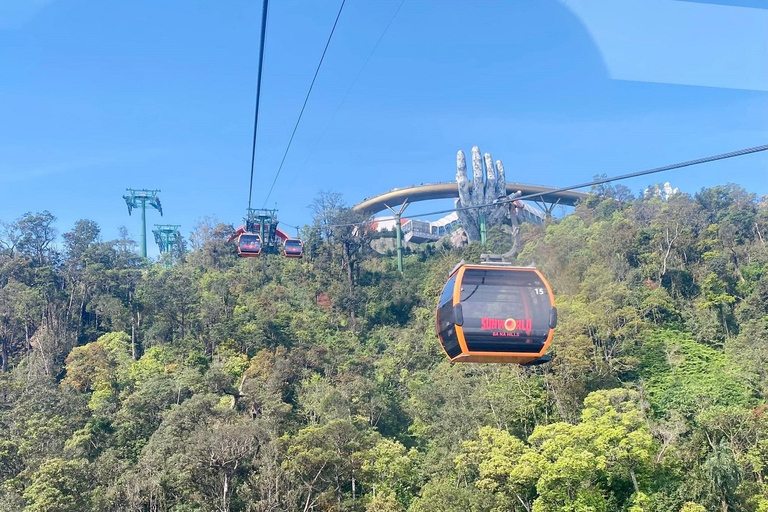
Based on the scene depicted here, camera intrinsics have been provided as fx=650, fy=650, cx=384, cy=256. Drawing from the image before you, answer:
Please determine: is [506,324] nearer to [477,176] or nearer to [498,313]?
[498,313]

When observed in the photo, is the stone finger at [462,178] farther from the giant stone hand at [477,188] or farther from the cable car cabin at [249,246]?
the cable car cabin at [249,246]

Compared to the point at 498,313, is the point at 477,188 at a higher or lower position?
higher

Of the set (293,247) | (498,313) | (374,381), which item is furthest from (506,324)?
(293,247)

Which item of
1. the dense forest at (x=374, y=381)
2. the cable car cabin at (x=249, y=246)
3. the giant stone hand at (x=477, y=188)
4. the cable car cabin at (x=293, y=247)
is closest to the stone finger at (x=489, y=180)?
the giant stone hand at (x=477, y=188)

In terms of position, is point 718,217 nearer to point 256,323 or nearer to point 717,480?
point 717,480

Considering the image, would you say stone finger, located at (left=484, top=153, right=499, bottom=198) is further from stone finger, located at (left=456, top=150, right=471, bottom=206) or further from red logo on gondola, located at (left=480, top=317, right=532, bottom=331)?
red logo on gondola, located at (left=480, top=317, right=532, bottom=331)

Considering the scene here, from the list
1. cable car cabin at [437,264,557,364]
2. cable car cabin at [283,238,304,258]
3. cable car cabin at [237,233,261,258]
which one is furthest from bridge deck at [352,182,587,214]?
cable car cabin at [437,264,557,364]
